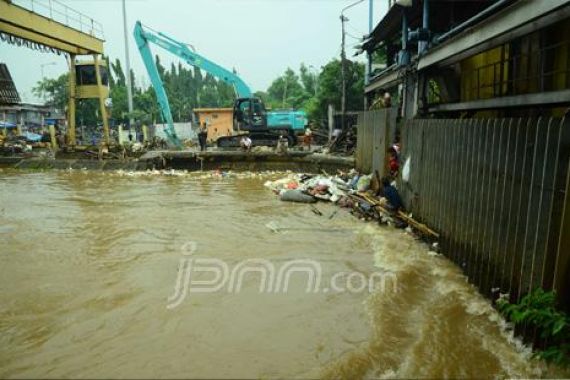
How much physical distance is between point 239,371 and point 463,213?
3.88 meters

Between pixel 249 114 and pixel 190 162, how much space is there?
454 centimetres

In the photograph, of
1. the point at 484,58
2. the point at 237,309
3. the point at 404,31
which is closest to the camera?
the point at 237,309

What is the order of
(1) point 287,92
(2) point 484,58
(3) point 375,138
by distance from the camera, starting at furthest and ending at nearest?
(1) point 287,92, (3) point 375,138, (2) point 484,58

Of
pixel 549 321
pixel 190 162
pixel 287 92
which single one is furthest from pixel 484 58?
pixel 287 92

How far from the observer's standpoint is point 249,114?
2231 centimetres

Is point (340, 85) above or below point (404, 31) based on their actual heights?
above

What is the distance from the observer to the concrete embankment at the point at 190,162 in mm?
19266

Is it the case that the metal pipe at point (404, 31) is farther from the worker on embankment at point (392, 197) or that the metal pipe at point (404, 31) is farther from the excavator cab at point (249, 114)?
the excavator cab at point (249, 114)

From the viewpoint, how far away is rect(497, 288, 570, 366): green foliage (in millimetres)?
3260

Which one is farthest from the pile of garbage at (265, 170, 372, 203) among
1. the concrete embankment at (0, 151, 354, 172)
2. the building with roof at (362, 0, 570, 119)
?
the concrete embankment at (0, 151, 354, 172)

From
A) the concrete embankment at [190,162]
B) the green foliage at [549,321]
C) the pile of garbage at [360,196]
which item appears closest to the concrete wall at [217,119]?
the concrete embankment at [190,162]

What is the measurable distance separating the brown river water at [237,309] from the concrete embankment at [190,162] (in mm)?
10230

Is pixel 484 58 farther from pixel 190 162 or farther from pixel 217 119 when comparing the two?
pixel 217 119

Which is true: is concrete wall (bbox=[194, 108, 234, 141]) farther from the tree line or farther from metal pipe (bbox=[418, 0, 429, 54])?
metal pipe (bbox=[418, 0, 429, 54])
